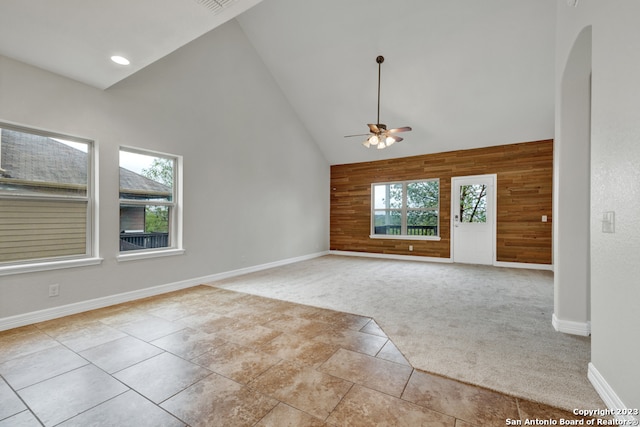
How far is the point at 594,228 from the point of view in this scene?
183 centimetres

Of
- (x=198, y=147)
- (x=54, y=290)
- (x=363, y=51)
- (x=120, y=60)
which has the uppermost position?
(x=363, y=51)

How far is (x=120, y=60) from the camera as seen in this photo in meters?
2.79

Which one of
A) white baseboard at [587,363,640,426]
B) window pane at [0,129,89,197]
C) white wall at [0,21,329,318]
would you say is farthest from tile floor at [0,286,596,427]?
Result: window pane at [0,129,89,197]

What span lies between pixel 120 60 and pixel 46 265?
2.29 metres

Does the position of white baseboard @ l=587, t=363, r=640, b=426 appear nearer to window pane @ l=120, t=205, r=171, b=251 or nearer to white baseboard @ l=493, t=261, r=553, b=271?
window pane @ l=120, t=205, r=171, b=251

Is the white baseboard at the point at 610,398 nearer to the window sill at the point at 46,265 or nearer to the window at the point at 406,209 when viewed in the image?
the window sill at the point at 46,265

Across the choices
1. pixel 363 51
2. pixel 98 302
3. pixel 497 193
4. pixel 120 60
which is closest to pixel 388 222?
pixel 497 193

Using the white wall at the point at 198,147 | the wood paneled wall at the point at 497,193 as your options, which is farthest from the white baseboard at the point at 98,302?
the wood paneled wall at the point at 497,193

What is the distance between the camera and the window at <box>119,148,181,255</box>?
3.70 metres

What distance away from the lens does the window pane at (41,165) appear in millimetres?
2805

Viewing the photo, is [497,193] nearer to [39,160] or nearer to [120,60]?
[120,60]

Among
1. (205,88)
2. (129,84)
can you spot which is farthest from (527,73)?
(129,84)

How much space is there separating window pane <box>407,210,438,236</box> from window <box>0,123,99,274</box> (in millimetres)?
6609

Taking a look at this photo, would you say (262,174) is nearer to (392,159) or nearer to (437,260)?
(392,159)
